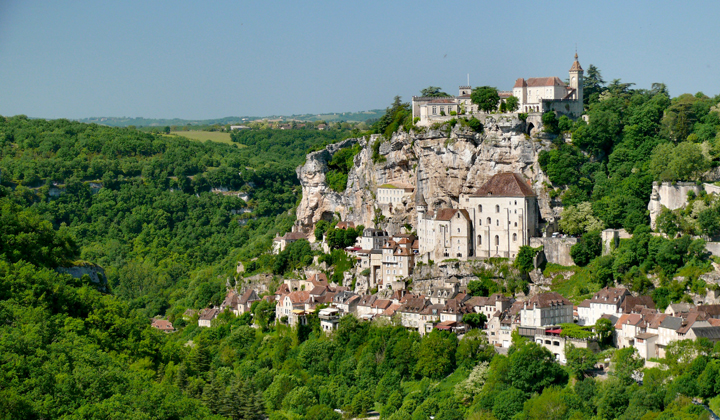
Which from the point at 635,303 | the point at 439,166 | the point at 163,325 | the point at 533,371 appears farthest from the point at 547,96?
the point at 163,325

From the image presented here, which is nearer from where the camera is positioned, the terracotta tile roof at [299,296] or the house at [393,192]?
the terracotta tile roof at [299,296]

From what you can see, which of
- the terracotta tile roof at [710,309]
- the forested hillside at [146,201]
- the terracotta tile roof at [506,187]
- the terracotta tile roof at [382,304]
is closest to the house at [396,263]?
the terracotta tile roof at [382,304]

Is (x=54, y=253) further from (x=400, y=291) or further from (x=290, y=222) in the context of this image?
(x=290, y=222)

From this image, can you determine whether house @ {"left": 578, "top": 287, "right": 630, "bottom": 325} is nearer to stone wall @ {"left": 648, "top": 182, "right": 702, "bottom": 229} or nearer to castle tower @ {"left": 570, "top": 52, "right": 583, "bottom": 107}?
stone wall @ {"left": 648, "top": 182, "right": 702, "bottom": 229}

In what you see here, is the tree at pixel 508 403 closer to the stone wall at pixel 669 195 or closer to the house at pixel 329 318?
the stone wall at pixel 669 195

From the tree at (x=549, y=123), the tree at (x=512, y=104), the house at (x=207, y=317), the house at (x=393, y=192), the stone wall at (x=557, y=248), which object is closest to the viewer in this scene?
the stone wall at (x=557, y=248)

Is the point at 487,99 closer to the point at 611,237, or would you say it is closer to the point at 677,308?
the point at 611,237

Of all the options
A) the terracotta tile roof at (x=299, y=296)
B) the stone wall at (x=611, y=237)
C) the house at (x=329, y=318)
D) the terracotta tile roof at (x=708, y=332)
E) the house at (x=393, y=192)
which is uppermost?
the house at (x=393, y=192)
